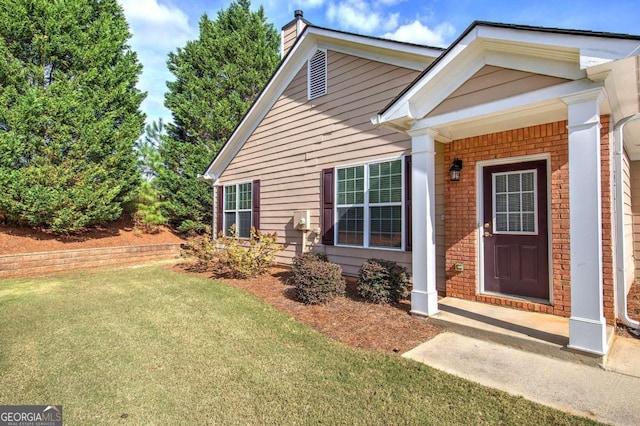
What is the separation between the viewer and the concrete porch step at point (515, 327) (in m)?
3.29

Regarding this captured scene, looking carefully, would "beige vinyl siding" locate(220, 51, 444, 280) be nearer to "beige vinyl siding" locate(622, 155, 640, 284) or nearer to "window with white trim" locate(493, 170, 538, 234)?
"window with white trim" locate(493, 170, 538, 234)

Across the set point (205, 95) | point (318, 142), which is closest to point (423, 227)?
point (318, 142)

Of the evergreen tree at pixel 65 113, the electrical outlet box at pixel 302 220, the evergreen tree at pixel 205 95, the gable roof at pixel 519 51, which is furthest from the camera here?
the evergreen tree at pixel 205 95

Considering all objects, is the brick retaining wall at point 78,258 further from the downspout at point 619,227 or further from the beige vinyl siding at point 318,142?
the downspout at point 619,227

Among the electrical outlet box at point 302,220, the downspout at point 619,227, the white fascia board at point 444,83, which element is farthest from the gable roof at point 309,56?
the electrical outlet box at point 302,220

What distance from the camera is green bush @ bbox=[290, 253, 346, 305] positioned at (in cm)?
528

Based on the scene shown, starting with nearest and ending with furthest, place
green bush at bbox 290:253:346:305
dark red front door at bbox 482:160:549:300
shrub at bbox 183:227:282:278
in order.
→ dark red front door at bbox 482:160:549:300 < green bush at bbox 290:253:346:305 < shrub at bbox 183:227:282:278

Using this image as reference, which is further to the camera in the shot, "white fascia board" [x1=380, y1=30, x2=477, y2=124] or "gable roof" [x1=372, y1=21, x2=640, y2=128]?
"white fascia board" [x1=380, y1=30, x2=477, y2=124]

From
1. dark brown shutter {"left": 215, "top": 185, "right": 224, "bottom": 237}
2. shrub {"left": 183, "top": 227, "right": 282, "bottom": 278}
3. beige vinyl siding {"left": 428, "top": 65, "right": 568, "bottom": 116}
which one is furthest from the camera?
dark brown shutter {"left": 215, "top": 185, "right": 224, "bottom": 237}

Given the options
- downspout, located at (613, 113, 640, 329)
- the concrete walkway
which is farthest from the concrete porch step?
downspout, located at (613, 113, 640, 329)

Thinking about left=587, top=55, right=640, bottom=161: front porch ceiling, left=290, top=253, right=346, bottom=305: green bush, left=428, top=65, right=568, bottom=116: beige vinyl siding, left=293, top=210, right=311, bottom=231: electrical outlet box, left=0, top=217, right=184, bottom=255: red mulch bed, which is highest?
left=428, top=65, right=568, bottom=116: beige vinyl siding

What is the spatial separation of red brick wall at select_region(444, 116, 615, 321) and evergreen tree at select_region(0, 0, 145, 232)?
9848 mm

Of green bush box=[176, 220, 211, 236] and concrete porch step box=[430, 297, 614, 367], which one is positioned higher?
green bush box=[176, 220, 211, 236]

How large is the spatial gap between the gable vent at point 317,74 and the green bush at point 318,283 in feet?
13.3
